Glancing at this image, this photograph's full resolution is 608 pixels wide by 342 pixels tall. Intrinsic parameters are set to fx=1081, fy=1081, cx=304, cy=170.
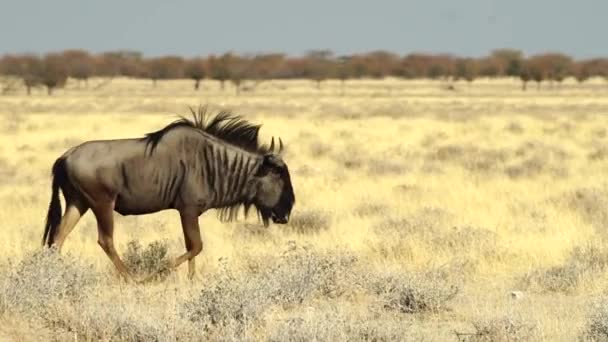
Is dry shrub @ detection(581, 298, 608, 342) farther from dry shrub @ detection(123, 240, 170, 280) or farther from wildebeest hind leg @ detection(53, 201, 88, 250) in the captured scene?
wildebeest hind leg @ detection(53, 201, 88, 250)

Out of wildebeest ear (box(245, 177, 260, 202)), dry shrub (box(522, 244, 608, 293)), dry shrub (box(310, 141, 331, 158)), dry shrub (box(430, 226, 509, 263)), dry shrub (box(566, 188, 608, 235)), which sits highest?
wildebeest ear (box(245, 177, 260, 202))

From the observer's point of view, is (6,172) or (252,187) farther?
(6,172)

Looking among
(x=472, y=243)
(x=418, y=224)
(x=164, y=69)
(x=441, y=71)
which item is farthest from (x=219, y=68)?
(x=472, y=243)

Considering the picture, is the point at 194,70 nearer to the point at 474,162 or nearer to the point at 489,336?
the point at 474,162

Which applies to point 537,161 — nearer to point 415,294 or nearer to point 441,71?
point 415,294

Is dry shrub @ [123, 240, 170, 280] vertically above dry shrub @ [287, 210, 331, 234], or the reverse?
dry shrub @ [123, 240, 170, 280]

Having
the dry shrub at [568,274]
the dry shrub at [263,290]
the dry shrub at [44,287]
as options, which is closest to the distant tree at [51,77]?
the dry shrub at [568,274]

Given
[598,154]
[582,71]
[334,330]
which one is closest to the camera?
[334,330]

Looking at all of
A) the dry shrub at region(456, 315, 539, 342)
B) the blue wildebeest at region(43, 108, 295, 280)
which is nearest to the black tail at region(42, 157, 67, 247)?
the blue wildebeest at region(43, 108, 295, 280)

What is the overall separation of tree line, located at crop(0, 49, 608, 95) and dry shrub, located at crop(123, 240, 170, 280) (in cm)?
9032

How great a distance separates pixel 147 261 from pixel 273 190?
1.27 m

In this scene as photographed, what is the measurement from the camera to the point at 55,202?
9414 millimetres

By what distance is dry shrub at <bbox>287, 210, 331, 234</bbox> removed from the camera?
12372mm

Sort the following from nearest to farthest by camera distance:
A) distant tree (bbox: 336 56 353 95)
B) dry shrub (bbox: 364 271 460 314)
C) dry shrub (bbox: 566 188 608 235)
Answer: dry shrub (bbox: 364 271 460 314) < dry shrub (bbox: 566 188 608 235) < distant tree (bbox: 336 56 353 95)
